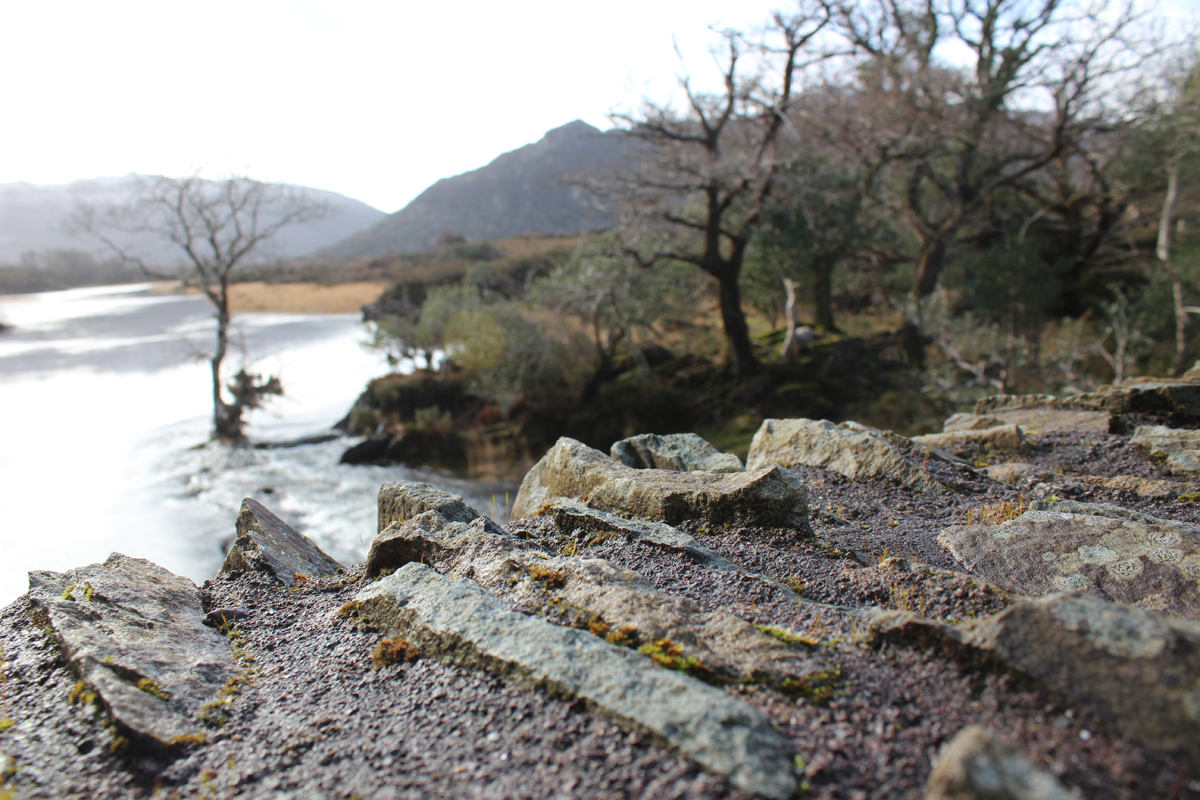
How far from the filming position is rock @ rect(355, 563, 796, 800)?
74.8 inches

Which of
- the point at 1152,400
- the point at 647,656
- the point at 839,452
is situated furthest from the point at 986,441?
the point at 647,656

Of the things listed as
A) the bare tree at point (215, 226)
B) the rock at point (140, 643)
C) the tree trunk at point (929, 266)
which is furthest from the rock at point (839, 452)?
the bare tree at point (215, 226)

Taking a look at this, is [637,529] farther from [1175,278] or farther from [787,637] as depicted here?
[1175,278]

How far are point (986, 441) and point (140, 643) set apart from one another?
7.12 m

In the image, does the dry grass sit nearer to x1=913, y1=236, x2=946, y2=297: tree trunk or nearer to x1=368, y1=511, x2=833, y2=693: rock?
x1=913, y1=236, x2=946, y2=297: tree trunk

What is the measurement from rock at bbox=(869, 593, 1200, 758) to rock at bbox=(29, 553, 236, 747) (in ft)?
9.82

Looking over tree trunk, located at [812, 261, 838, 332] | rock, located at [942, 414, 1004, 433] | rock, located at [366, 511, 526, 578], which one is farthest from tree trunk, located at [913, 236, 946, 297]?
rock, located at [366, 511, 526, 578]

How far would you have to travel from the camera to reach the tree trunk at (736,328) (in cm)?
1684

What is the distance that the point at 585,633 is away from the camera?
266 cm

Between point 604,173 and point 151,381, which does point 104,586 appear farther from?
point 151,381

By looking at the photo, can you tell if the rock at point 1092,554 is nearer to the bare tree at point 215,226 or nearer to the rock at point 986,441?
the rock at point 986,441

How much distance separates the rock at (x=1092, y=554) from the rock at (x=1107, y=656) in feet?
5.22

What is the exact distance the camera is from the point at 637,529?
13.2 ft

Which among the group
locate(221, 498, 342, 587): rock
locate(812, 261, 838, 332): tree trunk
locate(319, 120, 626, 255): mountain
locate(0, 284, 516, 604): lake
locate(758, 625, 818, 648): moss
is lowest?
locate(0, 284, 516, 604): lake
